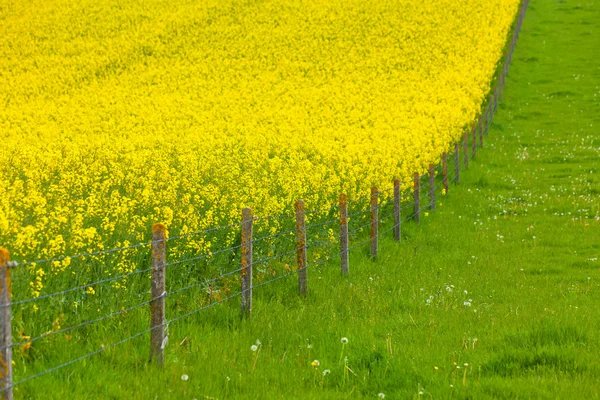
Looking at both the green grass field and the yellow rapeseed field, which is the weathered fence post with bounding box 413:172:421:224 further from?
the yellow rapeseed field

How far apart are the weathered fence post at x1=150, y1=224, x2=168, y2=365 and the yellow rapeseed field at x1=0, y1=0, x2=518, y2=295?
105cm

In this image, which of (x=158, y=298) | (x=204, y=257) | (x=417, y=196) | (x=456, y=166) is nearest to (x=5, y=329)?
(x=158, y=298)

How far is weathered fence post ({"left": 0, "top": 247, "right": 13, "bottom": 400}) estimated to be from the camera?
5.65 meters

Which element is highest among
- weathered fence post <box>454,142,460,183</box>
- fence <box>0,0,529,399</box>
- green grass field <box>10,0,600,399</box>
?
weathered fence post <box>454,142,460,183</box>

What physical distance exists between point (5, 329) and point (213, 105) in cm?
2549

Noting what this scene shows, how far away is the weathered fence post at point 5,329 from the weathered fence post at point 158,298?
6.55 feet

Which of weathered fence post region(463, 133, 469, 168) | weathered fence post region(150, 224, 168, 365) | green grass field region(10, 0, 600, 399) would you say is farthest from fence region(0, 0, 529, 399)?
weathered fence post region(463, 133, 469, 168)

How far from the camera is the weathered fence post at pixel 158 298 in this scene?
7.64 m

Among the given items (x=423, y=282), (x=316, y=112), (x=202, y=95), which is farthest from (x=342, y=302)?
(x=202, y=95)

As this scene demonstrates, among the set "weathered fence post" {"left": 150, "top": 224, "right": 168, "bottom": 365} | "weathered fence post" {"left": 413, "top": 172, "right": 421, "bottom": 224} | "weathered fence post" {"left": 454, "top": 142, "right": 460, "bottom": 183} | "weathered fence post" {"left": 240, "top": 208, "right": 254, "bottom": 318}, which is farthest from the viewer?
"weathered fence post" {"left": 454, "top": 142, "right": 460, "bottom": 183}

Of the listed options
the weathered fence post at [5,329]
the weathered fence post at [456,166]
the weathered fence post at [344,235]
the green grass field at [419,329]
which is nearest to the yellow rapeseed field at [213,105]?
the weathered fence post at [456,166]

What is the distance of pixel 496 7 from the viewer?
5322 centimetres

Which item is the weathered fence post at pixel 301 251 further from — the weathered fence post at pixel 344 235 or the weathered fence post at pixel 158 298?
the weathered fence post at pixel 158 298

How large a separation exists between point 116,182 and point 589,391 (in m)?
9.95
